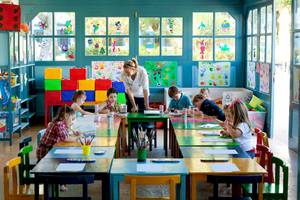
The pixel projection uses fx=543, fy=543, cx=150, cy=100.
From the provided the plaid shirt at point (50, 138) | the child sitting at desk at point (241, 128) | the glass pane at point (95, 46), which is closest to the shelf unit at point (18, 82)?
the glass pane at point (95, 46)

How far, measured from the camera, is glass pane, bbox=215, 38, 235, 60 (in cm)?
1315

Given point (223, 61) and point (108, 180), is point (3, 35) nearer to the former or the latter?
point (223, 61)

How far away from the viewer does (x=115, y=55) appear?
515 inches

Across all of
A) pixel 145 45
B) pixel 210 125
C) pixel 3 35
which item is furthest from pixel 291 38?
pixel 3 35

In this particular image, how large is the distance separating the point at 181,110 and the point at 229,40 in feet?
14.6

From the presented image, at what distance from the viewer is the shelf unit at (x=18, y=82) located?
1047 cm

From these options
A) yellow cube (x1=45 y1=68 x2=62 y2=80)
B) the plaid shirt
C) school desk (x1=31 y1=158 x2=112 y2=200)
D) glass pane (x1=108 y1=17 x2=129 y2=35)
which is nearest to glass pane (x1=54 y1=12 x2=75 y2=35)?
glass pane (x1=108 y1=17 x2=129 y2=35)

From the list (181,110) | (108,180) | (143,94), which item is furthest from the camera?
(143,94)

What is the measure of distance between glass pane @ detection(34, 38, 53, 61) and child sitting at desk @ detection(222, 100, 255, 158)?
749cm

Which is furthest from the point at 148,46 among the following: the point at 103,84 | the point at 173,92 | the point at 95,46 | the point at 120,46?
the point at 173,92

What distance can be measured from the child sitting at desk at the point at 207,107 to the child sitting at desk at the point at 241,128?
81.3 inches

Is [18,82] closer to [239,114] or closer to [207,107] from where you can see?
[207,107]

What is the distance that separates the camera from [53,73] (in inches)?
484

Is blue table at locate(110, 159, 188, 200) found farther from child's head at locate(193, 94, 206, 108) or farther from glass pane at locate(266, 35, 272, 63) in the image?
glass pane at locate(266, 35, 272, 63)
